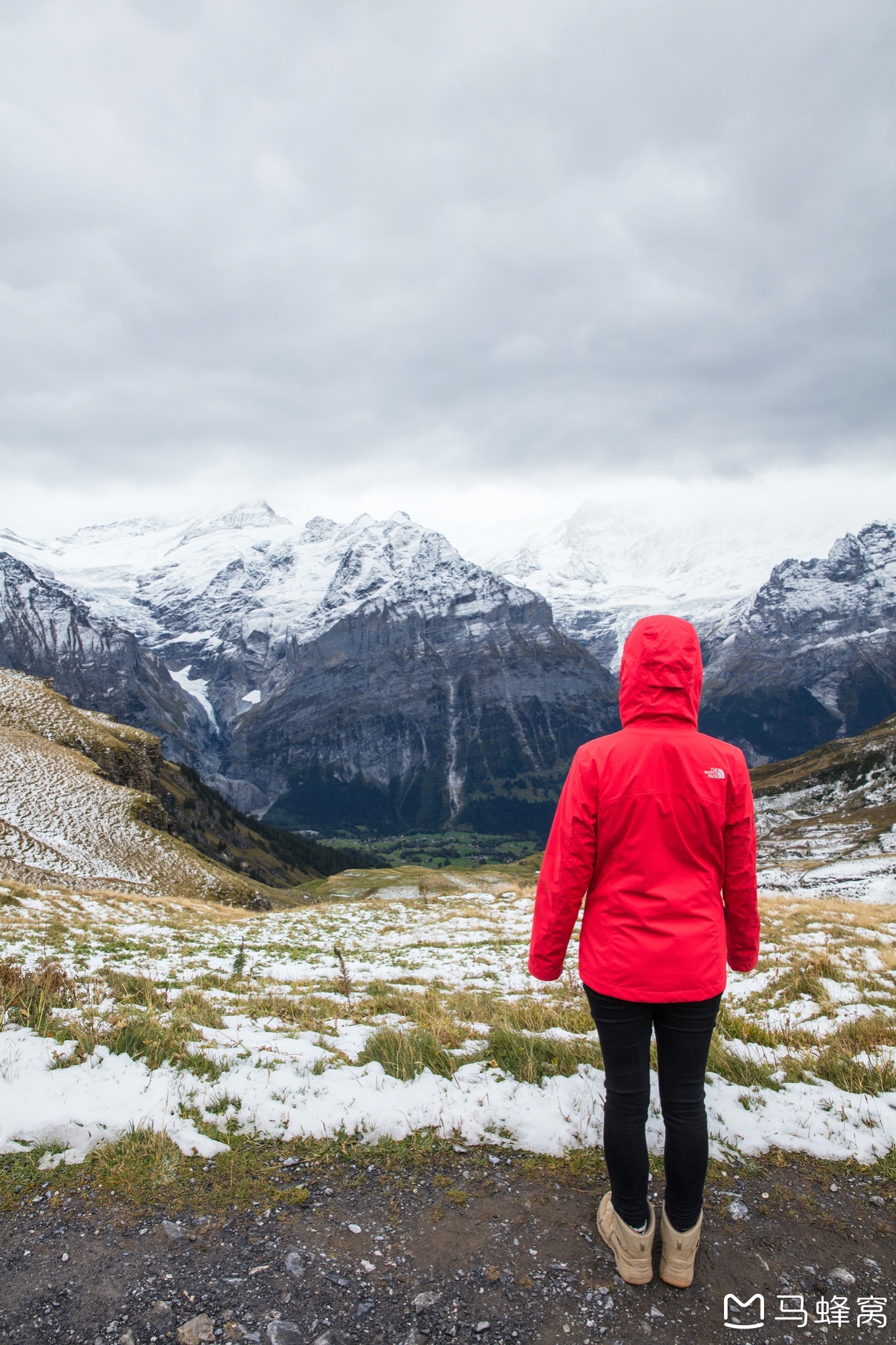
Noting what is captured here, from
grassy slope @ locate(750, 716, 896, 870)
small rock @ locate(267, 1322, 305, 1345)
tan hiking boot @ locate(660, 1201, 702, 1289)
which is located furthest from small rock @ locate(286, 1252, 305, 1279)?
grassy slope @ locate(750, 716, 896, 870)

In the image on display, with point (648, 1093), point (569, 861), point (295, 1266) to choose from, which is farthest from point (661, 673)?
point (295, 1266)

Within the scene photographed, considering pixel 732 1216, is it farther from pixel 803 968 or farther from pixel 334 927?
pixel 334 927

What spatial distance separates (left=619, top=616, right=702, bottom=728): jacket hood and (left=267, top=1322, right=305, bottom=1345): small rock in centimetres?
483

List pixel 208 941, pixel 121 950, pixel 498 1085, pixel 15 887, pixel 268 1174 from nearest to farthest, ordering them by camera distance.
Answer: pixel 268 1174 < pixel 498 1085 < pixel 121 950 < pixel 208 941 < pixel 15 887

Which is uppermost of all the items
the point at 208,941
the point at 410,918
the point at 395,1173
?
the point at 395,1173

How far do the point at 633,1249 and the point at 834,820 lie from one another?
481 feet

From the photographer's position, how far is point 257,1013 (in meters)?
10.1

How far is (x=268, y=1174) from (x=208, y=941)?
16.7 m

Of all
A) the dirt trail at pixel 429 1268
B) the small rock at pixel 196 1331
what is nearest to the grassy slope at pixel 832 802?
the dirt trail at pixel 429 1268

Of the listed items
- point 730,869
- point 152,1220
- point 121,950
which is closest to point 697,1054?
point 730,869

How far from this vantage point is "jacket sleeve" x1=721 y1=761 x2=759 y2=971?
18.2 feet

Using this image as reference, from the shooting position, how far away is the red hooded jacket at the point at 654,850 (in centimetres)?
518

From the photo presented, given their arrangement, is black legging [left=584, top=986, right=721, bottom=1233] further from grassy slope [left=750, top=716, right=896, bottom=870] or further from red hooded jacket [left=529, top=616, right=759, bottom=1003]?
grassy slope [left=750, top=716, right=896, bottom=870]

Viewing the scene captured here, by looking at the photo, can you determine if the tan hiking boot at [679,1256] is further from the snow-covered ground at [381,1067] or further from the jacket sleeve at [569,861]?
the jacket sleeve at [569,861]
